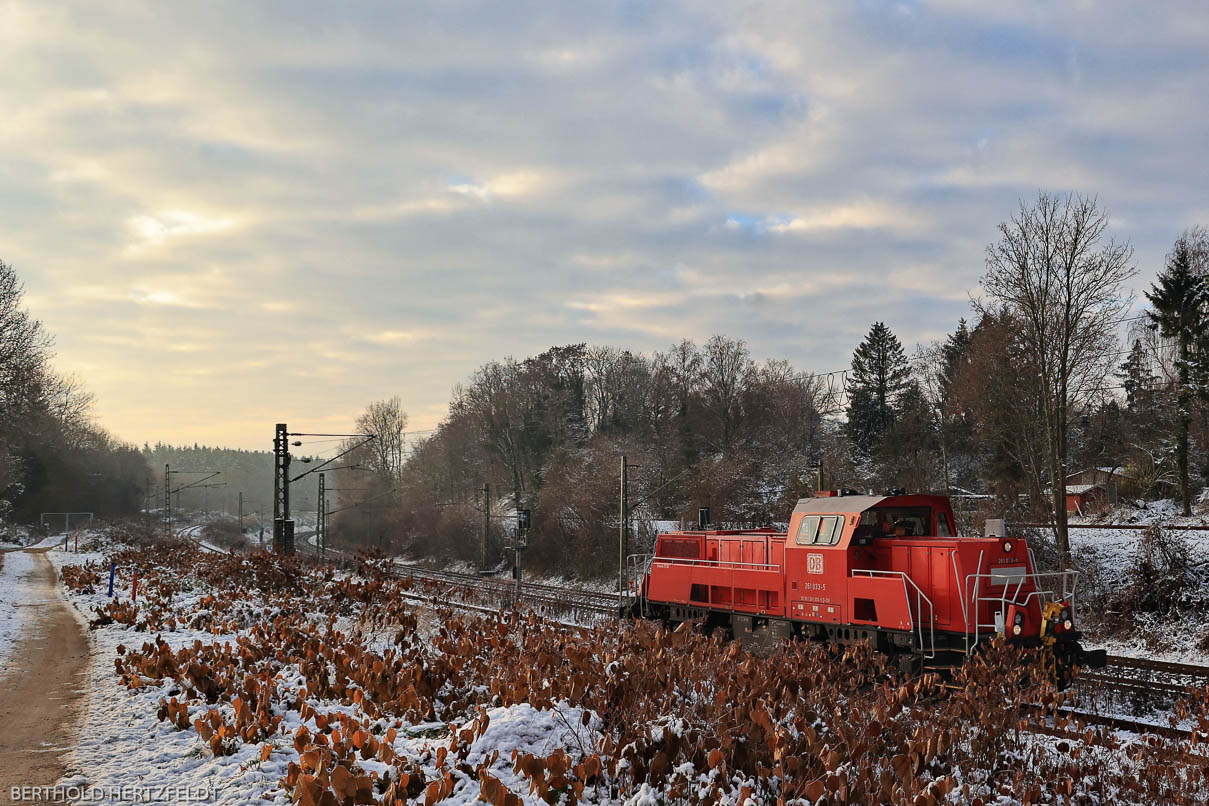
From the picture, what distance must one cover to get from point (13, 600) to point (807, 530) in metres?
25.4

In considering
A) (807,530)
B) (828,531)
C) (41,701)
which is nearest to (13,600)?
(41,701)

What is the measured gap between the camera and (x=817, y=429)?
65188 millimetres

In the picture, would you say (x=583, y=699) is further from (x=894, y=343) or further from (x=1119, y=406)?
(x=894, y=343)

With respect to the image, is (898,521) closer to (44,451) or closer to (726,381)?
(726,381)

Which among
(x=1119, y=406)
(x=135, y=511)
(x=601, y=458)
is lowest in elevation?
(x=135, y=511)

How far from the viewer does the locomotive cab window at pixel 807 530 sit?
1373 centimetres

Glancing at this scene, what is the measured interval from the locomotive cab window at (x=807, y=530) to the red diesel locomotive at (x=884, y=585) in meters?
0.02

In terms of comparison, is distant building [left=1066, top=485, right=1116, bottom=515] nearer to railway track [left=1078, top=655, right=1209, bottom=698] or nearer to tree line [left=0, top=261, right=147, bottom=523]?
railway track [left=1078, top=655, right=1209, bottom=698]

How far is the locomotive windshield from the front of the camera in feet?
43.3

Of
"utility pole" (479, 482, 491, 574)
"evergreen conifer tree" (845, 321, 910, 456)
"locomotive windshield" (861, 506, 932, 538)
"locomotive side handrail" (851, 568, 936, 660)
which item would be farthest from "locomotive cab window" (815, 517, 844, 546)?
"evergreen conifer tree" (845, 321, 910, 456)

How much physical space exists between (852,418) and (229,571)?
49.8 metres

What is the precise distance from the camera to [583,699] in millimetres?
7621

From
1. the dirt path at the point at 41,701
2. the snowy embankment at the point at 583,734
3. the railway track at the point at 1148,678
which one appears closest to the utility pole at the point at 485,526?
the dirt path at the point at 41,701

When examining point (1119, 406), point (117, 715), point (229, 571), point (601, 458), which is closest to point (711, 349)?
point (601, 458)
